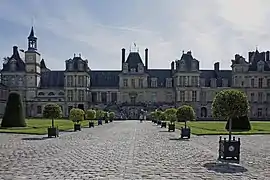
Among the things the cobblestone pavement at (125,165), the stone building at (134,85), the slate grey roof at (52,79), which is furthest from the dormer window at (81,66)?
the cobblestone pavement at (125,165)

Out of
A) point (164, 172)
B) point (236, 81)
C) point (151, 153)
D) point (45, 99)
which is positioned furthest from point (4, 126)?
point (236, 81)

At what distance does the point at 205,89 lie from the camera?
84.2m

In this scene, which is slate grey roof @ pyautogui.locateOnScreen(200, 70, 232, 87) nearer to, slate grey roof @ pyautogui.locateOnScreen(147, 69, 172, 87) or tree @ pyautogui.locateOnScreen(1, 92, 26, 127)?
slate grey roof @ pyautogui.locateOnScreen(147, 69, 172, 87)

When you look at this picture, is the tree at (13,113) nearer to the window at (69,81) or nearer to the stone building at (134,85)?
the stone building at (134,85)

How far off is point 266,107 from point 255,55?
10.1 meters

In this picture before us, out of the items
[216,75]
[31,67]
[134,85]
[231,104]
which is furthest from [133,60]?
[231,104]

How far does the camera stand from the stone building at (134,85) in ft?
266

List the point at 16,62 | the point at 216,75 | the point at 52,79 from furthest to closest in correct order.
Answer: the point at 216,75, the point at 52,79, the point at 16,62

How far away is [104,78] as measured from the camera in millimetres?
88812

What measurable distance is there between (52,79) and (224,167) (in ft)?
258

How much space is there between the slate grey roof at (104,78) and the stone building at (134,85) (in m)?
1.67

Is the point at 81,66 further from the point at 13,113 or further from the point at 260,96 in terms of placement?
the point at 13,113

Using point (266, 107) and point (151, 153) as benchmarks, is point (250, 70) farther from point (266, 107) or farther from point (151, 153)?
point (151, 153)

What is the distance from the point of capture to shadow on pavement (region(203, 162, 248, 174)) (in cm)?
1035
